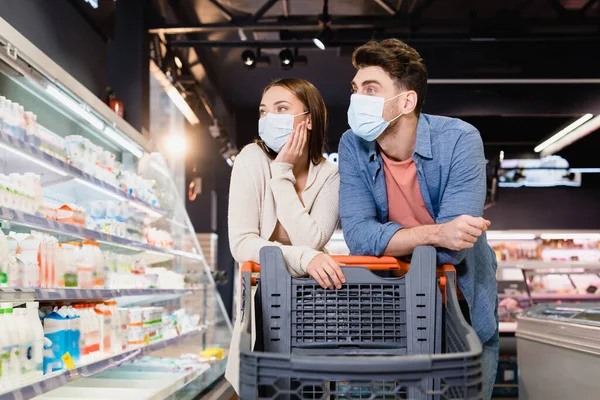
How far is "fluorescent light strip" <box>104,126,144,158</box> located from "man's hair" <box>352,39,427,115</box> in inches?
119

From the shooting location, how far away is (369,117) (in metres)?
2.30

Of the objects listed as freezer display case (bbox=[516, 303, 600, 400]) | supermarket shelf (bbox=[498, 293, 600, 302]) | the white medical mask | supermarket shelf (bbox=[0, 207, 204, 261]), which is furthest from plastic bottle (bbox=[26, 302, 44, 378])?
supermarket shelf (bbox=[498, 293, 600, 302])

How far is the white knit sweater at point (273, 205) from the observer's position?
7.91 ft

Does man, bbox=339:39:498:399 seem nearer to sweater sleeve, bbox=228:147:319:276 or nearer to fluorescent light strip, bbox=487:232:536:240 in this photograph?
sweater sleeve, bbox=228:147:319:276

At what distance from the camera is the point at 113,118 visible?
4.95 metres

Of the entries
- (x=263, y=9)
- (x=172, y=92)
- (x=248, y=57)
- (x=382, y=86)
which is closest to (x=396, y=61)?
(x=382, y=86)

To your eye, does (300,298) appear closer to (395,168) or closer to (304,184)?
(395,168)

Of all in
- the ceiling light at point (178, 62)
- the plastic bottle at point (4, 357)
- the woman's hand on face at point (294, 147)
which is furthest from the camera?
the ceiling light at point (178, 62)

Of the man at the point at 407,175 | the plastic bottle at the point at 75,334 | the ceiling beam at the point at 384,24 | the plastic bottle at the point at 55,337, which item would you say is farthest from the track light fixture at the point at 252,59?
the man at the point at 407,175

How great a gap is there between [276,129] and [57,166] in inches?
63.8

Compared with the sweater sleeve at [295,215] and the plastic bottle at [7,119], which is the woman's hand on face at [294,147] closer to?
the sweater sleeve at [295,215]

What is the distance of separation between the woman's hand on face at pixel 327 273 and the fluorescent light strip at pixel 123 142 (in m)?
3.33

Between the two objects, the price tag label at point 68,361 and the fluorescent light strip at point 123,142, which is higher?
the fluorescent light strip at point 123,142

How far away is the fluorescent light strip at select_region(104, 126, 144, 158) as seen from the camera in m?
5.05
